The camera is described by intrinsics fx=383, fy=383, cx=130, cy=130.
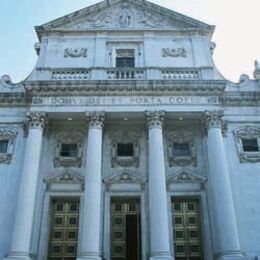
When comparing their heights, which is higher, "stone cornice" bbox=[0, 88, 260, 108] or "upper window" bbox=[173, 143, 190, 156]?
"stone cornice" bbox=[0, 88, 260, 108]

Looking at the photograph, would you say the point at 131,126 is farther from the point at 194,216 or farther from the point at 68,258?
the point at 68,258

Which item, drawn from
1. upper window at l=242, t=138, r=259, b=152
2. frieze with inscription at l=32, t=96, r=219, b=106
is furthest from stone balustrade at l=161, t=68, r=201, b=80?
upper window at l=242, t=138, r=259, b=152

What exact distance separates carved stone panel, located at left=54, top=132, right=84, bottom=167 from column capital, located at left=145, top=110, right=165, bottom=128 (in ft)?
13.5

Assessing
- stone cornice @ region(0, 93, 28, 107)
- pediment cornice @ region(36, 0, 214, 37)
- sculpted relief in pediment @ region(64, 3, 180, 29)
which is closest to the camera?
stone cornice @ region(0, 93, 28, 107)

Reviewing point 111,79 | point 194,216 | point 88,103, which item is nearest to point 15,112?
point 88,103

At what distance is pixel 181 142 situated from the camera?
71.8ft

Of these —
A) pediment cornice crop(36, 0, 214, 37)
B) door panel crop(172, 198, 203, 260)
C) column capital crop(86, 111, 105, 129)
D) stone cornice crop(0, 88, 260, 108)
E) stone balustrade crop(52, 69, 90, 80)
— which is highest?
pediment cornice crop(36, 0, 214, 37)

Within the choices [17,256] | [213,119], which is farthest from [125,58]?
[17,256]

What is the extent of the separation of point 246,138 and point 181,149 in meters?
3.69

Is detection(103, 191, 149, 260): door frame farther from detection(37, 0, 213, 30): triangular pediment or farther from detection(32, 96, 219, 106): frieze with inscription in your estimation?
detection(37, 0, 213, 30): triangular pediment

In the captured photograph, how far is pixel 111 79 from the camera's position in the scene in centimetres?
2142

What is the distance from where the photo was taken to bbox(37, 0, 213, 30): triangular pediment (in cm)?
2475

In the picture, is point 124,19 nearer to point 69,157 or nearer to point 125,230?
point 69,157

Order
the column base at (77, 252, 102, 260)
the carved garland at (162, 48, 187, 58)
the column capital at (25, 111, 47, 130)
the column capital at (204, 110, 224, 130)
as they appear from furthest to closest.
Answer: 1. the carved garland at (162, 48, 187, 58)
2. the column capital at (204, 110, 224, 130)
3. the column capital at (25, 111, 47, 130)
4. the column base at (77, 252, 102, 260)
